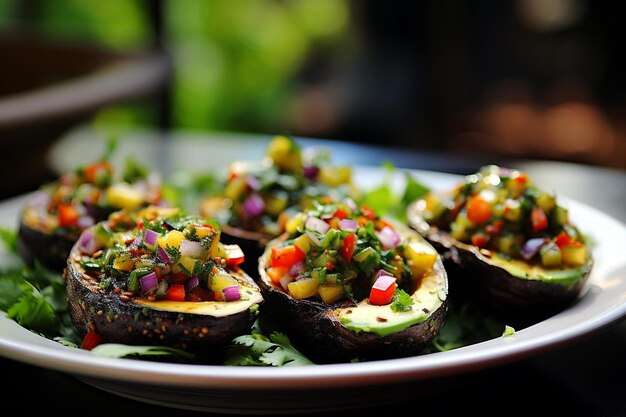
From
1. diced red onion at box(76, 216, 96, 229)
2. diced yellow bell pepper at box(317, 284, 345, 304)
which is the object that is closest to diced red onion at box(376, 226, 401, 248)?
diced yellow bell pepper at box(317, 284, 345, 304)

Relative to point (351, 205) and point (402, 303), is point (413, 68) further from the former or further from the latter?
point (402, 303)

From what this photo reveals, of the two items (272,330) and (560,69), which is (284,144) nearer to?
(272,330)

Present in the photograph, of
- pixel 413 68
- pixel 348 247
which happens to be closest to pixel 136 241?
pixel 348 247

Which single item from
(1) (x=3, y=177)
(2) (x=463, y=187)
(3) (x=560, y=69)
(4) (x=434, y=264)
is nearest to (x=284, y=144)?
(2) (x=463, y=187)

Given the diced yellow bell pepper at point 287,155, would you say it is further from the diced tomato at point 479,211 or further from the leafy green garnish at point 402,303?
the leafy green garnish at point 402,303

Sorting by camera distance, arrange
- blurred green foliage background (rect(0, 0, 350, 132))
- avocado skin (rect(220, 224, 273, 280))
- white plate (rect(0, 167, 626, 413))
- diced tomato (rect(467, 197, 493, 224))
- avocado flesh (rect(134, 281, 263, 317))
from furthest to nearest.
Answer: blurred green foliage background (rect(0, 0, 350, 132)), avocado skin (rect(220, 224, 273, 280)), diced tomato (rect(467, 197, 493, 224)), avocado flesh (rect(134, 281, 263, 317)), white plate (rect(0, 167, 626, 413))

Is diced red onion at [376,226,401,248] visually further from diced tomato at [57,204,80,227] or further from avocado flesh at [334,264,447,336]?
diced tomato at [57,204,80,227]

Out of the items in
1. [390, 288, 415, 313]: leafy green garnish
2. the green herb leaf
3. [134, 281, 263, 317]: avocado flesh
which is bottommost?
the green herb leaf
